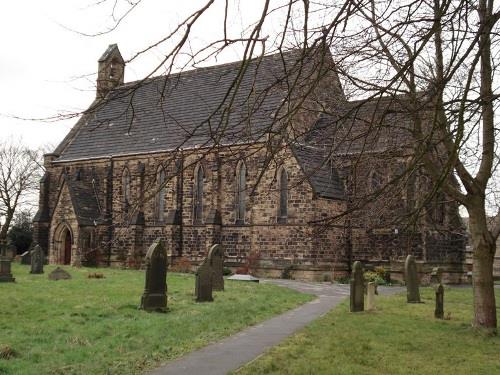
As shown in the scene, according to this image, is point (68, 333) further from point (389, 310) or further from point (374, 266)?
point (374, 266)

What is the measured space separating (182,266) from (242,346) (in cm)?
1961

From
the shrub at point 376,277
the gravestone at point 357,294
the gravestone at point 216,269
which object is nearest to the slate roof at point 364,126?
the gravestone at point 357,294

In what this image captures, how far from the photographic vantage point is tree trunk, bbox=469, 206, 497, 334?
11.6 meters

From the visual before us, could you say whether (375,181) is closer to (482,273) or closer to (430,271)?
(430,271)

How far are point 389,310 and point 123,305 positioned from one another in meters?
6.77

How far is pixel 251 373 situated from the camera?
24.7 ft

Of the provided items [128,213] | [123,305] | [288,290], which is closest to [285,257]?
[288,290]

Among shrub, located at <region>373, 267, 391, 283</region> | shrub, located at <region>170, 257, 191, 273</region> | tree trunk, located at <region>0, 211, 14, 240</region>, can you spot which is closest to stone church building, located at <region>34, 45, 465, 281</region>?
shrub, located at <region>170, 257, 191, 273</region>

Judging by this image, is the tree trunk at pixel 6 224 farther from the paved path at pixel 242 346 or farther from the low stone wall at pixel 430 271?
the paved path at pixel 242 346

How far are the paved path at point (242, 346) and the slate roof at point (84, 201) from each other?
19.3m

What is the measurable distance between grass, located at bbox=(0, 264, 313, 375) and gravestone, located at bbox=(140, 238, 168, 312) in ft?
1.21

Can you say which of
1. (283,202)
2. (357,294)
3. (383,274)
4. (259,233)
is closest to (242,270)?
(259,233)

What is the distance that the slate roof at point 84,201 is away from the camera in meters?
32.1

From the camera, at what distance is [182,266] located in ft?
94.8
